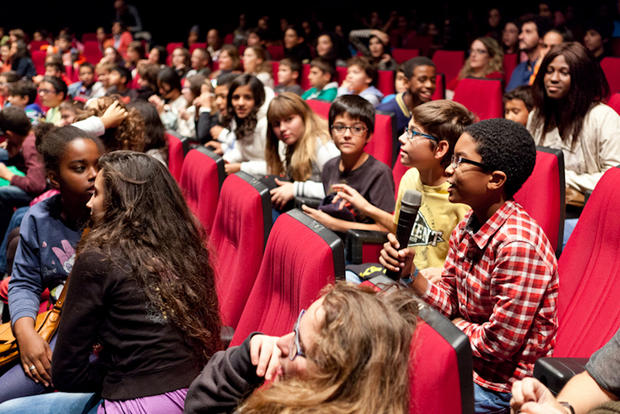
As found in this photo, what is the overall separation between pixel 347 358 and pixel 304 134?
59.9 inches

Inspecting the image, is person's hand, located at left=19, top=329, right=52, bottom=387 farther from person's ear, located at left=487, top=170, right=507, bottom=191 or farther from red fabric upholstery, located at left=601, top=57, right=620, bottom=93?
red fabric upholstery, located at left=601, top=57, right=620, bottom=93

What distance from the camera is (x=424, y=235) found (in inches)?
55.2

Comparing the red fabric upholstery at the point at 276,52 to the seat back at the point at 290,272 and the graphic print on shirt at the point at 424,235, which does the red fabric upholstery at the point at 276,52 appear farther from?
the seat back at the point at 290,272

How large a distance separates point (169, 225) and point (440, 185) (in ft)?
2.15

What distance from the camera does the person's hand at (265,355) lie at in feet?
2.57

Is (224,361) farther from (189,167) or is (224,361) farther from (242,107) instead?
(242,107)

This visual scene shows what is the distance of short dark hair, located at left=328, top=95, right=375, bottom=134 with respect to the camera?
178 centimetres

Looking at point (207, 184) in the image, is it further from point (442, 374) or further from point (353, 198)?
point (442, 374)

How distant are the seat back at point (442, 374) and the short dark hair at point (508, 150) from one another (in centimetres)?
43

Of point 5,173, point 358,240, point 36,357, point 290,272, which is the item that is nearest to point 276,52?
point 5,173

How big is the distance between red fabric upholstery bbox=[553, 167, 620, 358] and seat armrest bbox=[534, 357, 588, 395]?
0.17 meters

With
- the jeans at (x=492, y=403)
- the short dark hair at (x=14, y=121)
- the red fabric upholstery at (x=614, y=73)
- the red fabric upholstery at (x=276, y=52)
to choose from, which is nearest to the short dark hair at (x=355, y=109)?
the jeans at (x=492, y=403)

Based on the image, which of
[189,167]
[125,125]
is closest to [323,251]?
[189,167]

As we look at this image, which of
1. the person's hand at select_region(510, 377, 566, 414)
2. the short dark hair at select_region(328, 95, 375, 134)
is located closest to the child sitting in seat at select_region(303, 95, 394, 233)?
the short dark hair at select_region(328, 95, 375, 134)
